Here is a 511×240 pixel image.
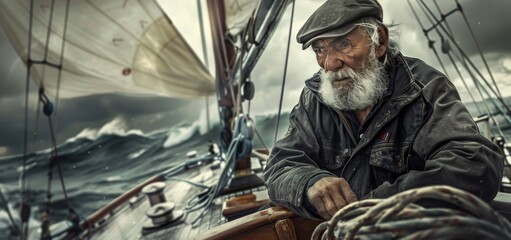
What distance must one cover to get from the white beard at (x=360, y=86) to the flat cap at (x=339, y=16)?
0.25ft

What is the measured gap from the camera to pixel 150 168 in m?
3.36

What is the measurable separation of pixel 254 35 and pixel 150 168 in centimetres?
283

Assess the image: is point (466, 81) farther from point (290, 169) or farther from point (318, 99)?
point (290, 169)

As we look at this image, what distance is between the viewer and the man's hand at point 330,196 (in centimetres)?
49

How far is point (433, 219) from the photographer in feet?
0.83

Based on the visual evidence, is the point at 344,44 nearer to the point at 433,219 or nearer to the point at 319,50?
the point at 319,50

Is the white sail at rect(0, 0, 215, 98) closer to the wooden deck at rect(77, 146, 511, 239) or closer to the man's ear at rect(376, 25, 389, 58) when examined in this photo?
the wooden deck at rect(77, 146, 511, 239)

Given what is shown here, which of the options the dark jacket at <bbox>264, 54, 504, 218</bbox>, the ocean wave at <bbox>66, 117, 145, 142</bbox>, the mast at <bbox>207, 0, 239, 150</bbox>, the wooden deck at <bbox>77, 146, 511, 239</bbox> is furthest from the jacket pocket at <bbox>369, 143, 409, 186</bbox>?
the ocean wave at <bbox>66, 117, 145, 142</bbox>

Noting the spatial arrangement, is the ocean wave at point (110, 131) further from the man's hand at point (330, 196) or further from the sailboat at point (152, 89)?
the man's hand at point (330, 196)

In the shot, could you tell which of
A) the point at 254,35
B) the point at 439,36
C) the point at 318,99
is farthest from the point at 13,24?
the point at 439,36

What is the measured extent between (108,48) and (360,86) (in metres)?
2.33

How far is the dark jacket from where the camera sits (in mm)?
438

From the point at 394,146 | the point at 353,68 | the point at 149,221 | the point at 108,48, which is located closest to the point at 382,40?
the point at 353,68

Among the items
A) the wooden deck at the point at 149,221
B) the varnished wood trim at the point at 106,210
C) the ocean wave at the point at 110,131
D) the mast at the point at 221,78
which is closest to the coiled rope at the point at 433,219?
the wooden deck at the point at 149,221
